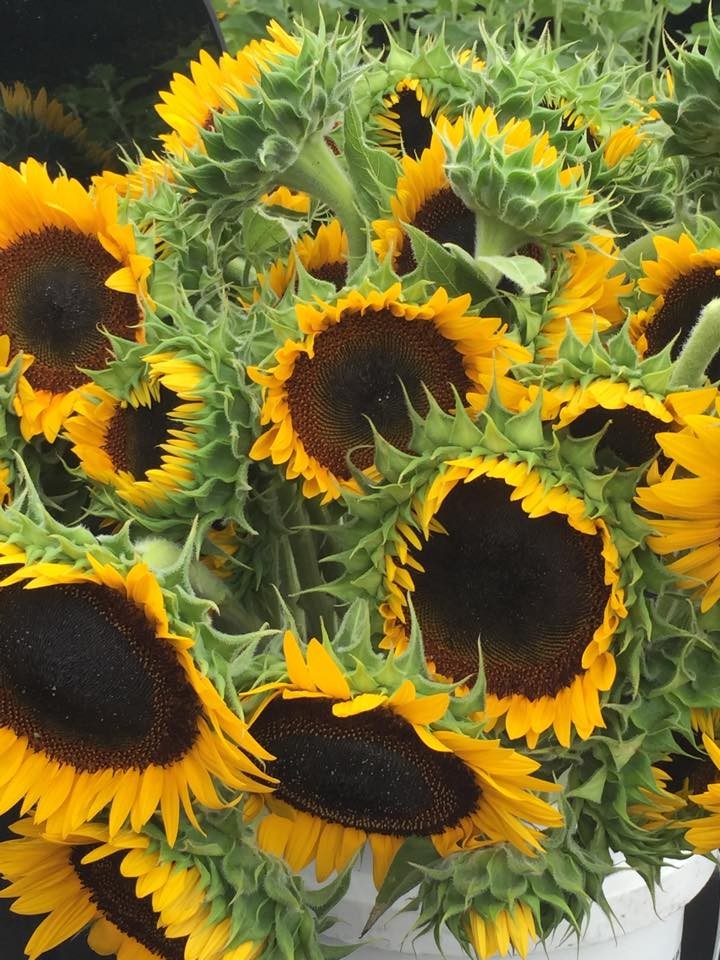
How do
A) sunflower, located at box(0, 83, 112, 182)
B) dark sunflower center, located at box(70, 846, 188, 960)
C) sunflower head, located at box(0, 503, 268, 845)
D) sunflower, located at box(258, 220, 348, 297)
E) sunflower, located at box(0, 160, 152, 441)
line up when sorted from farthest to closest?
sunflower, located at box(0, 83, 112, 182)
sunflower, located at box(258, 220, 348, 297)
sunflower, located at box(0, 160, 152, 441)
dark sunflower center, located at box(70, 846, 188, 960)
sunflower head, located at box(0, 503, 268, 845)

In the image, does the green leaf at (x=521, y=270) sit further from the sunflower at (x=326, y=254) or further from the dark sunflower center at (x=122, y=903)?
the dark sunflower center at (x=122, y=903)

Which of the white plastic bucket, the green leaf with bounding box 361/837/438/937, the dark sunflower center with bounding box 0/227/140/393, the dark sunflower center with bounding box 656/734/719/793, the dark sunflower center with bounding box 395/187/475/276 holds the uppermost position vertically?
the dark sunflower center with bounding box 0/227/140/393

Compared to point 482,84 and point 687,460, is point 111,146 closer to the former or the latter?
point 482,84

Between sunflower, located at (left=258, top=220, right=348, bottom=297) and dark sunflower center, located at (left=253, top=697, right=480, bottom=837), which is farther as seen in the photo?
sunflower, located at (left=258, top=220, right=348, bottom=297)

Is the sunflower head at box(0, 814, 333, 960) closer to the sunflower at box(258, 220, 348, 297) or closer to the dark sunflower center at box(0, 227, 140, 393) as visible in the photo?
the dark sunflower center at box(0, 227, 140, 393)

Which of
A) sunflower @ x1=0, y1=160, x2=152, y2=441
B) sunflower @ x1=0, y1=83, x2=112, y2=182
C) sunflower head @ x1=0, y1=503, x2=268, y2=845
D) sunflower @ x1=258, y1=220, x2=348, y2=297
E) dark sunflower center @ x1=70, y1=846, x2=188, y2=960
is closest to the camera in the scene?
sunflower head @ x1=0, y1=503, x2=268, y2=845

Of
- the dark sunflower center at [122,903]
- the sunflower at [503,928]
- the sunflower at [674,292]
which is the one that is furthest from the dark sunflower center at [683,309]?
the dark sunflower center at [122,903]

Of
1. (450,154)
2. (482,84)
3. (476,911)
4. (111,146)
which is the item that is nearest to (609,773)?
(476,911)

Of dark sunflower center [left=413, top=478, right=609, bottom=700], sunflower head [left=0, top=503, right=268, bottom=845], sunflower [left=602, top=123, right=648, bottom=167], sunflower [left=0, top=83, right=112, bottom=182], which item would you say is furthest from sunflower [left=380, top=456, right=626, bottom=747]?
sunflower [left=0, top=83, right=112, bottom=182]
